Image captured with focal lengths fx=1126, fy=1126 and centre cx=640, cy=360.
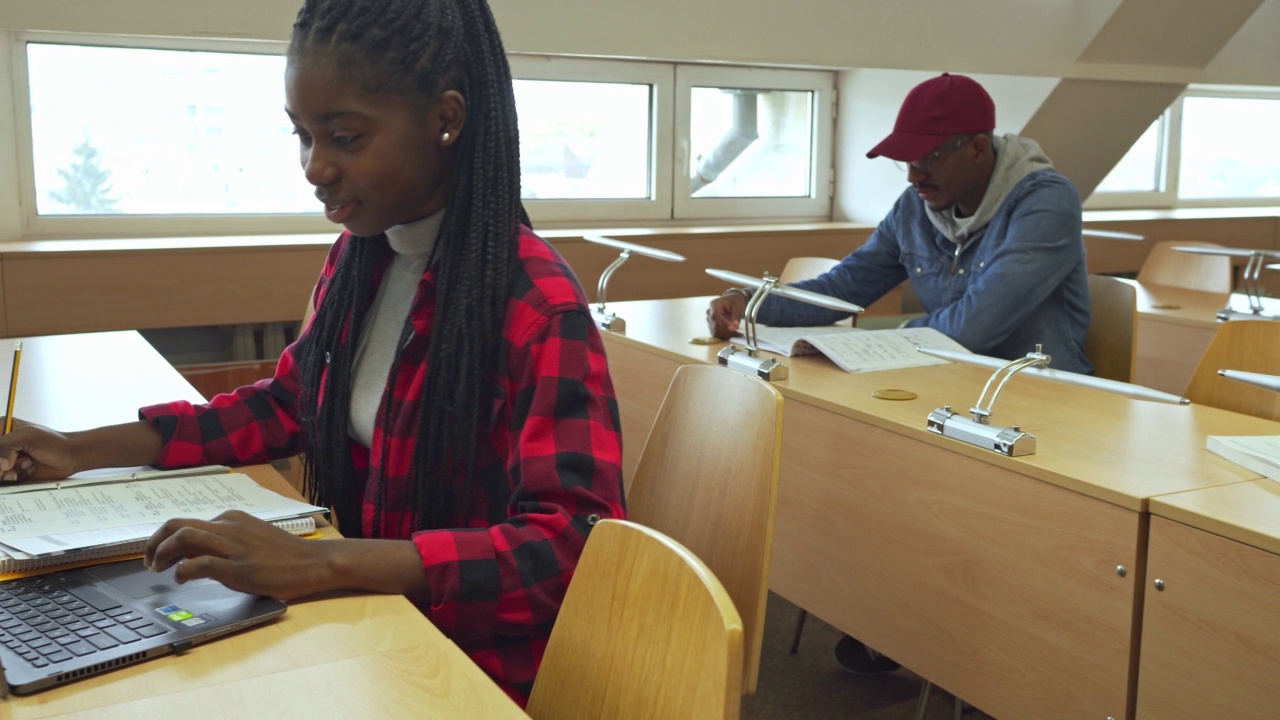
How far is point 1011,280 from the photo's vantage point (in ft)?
7.65

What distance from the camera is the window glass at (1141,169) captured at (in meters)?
5.21

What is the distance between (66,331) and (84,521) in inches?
81.8

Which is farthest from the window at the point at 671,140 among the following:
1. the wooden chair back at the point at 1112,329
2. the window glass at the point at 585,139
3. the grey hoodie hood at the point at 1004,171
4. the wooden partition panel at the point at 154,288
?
the wooden chair back at the point at 1112,329

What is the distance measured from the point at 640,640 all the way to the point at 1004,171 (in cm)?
195

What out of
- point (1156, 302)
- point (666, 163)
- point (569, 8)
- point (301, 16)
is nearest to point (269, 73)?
point (569, 8)

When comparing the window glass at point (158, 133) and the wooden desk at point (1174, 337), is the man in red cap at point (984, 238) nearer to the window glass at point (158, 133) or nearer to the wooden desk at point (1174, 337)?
the wooden desk at point (1174, 337)

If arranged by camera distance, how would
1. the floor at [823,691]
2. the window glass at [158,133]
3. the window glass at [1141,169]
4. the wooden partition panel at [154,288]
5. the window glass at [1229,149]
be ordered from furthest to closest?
the window glass at [1229,149] < the window glass at [1141,169] < the window glass at [158,133] < the wooden partition panel at [154,288] < the floor at [823,691]

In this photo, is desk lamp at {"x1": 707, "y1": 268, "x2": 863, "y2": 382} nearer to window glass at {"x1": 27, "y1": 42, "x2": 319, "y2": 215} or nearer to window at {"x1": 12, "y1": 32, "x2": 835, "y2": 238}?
window at {"x1": 12, "y1": 32, "x2": 835, "y2": 238}

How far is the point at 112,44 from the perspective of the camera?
322 centimetres

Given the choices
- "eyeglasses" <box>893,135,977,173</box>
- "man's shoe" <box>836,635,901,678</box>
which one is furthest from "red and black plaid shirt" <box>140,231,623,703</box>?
"eyeglasses" <box>893,135,977,173</box>

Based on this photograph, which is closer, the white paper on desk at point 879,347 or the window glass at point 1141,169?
the white paper on desk at point 879,347

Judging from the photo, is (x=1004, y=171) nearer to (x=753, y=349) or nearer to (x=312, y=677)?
(x=753, y=349)

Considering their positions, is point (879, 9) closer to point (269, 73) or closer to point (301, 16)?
point (269, 73)

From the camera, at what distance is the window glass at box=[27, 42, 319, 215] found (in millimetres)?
3201
